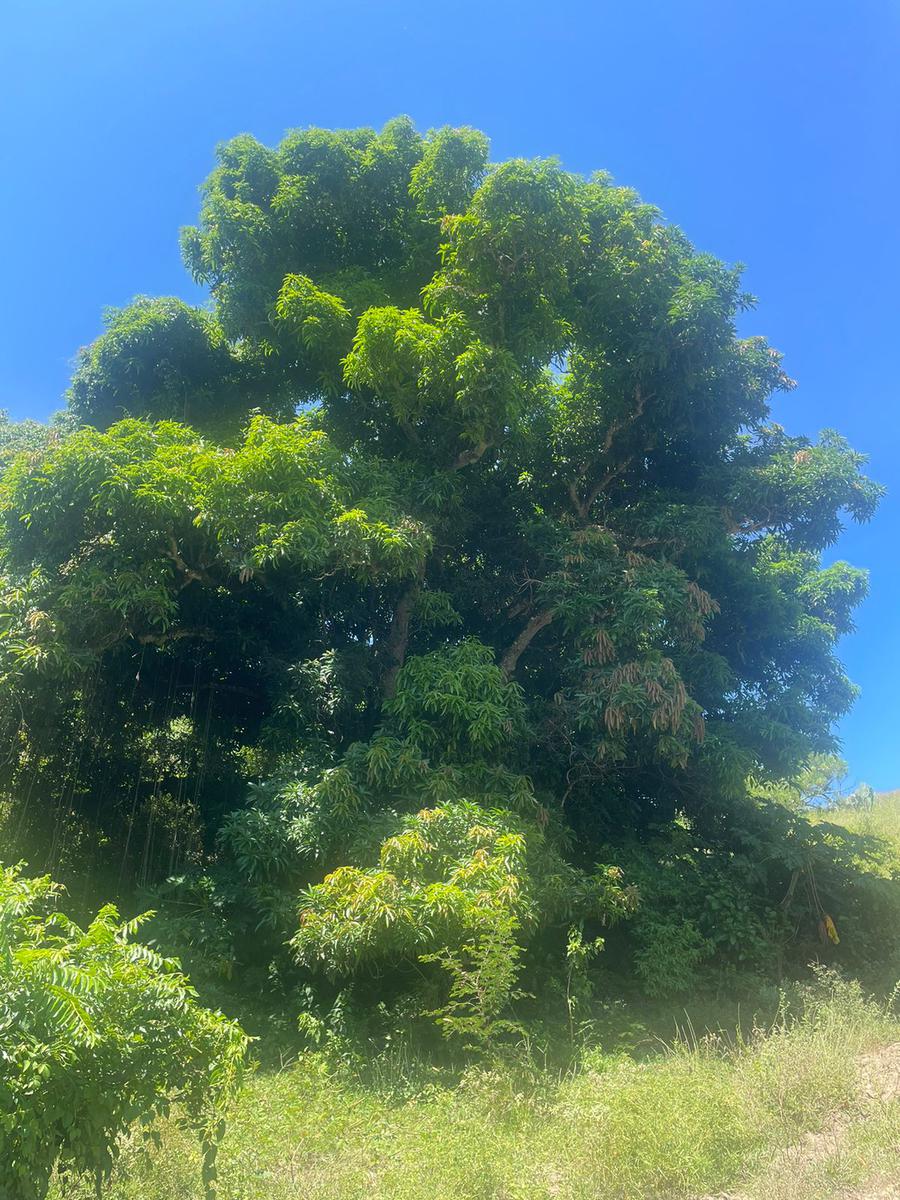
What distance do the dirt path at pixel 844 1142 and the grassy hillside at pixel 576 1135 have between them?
0.01 m

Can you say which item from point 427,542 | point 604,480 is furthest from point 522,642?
point 604,480

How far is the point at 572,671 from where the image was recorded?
33.1ft

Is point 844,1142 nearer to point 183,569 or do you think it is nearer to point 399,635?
Result: point 399,635

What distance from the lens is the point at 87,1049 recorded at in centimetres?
317

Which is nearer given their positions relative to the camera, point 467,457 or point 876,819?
point 467,457

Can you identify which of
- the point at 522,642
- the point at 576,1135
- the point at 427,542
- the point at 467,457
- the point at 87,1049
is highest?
the point at 467,457

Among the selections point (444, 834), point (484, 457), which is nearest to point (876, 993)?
point (444, 834)

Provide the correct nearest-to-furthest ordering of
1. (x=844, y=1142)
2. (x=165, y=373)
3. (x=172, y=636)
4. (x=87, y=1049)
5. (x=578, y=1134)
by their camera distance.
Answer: (x=87, y=1049) → (x=844, y=1142) → (x=578, y=1134) → (x=172, y=636) → (x=165, y=373)

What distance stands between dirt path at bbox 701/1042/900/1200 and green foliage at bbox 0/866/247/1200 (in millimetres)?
2843

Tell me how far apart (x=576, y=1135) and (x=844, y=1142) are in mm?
1571

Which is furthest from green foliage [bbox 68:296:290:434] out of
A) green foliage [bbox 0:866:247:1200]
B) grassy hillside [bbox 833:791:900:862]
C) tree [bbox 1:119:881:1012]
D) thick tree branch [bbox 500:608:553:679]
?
grassy hillside [bbox 833:791:900:862]

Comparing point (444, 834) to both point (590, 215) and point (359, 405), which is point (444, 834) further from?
point (590, 215)

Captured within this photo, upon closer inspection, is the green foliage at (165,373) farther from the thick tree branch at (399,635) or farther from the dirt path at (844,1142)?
the dirt path at (844,1142)

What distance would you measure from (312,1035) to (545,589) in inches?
236
